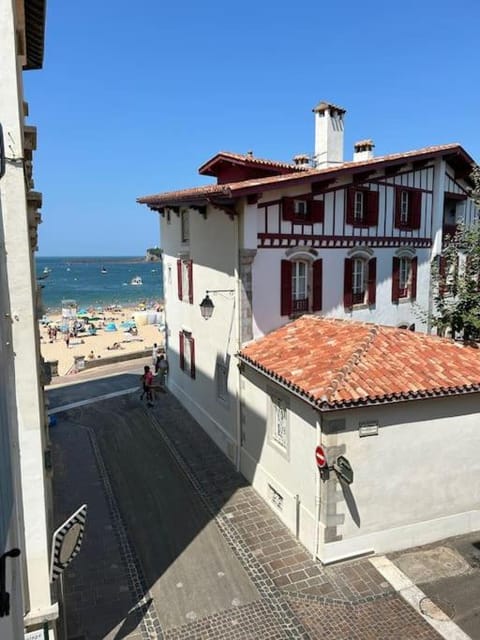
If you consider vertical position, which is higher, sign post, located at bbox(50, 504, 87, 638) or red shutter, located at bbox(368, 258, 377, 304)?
red shutter, located at bbox(368, 258, 377, 304)

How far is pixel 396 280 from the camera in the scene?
16.6m

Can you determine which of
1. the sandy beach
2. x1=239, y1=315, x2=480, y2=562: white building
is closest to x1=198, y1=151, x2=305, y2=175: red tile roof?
x1=239, y1=315, x2=480, y2=562: white building

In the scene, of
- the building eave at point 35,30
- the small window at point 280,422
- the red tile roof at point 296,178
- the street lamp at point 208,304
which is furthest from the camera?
the street lamp at point 208,304

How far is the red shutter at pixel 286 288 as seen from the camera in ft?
43.4

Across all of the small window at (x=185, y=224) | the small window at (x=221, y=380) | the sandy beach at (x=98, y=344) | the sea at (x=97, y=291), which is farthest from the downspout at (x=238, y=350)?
the sea at (x=97, y=291)

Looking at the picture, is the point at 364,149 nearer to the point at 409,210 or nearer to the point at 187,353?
the point at 409,210

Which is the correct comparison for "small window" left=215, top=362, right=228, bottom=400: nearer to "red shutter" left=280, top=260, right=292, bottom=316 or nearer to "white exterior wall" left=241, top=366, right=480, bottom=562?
"red shutter" left=280, top=260, right=292, bottom=316

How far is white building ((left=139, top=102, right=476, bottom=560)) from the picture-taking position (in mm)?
12719

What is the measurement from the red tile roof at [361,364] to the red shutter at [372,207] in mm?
4538

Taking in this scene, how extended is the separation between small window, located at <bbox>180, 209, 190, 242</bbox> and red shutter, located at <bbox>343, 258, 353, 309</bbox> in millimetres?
5736

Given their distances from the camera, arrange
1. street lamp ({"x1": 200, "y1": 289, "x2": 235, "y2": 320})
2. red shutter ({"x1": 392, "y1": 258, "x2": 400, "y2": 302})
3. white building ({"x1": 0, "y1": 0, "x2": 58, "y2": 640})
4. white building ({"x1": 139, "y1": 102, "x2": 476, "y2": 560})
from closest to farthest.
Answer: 1. white building ({"x1": 0, "y1": 0, "x2": 58, "y2": 640})
2. white building ({"x1": 139, "y1": 102, "x2": 476, "y2": 560})
3. street lamp ({"x1": 200, "y1": 289, "x2": 235, "y2": 320})
4. red shutter ({"x1": 392, "y1": 258, "x2": 400, "y2": 302})

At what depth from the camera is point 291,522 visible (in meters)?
10.2

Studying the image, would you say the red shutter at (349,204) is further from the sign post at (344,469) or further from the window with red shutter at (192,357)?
the sign post at (344,469)

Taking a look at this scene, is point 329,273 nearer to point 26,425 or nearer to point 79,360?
point 26,425
